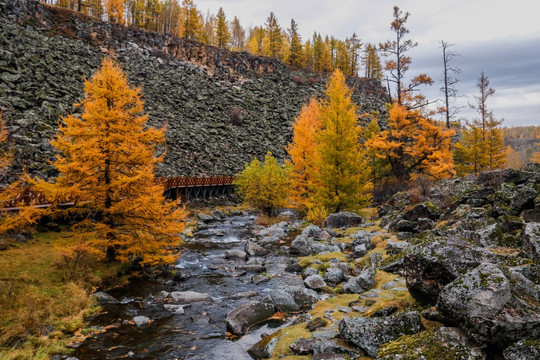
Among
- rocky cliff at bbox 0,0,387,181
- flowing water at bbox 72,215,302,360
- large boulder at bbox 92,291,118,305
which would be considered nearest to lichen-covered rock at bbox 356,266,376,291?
flowing water at bbox 72,215,302,360

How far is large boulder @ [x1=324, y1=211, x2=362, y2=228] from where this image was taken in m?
20.9

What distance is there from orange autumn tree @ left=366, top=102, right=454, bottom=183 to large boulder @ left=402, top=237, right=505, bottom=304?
64.1 feet

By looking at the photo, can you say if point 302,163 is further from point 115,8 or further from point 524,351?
point 115,8

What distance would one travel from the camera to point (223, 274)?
45.5ft

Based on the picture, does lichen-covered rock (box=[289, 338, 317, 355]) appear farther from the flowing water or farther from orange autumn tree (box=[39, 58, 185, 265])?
orange autumn tree (box=[39, 58, 185, 265])

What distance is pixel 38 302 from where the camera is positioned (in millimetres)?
9594

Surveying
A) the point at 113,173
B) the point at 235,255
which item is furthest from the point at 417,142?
the point at 113,173

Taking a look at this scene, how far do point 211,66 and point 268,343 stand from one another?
64992 millimetres

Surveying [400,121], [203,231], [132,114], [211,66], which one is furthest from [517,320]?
[211,66]

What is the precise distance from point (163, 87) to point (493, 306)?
55.8 m

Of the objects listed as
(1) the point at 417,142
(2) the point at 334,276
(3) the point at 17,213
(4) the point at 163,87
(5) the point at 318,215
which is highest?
(4) the point at 163,87

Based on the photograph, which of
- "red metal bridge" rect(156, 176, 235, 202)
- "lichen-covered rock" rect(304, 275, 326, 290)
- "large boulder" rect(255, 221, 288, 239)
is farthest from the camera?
"red metal bridge" rect(156, 176, 235, 202)

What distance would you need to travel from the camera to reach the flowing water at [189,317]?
7727 mm

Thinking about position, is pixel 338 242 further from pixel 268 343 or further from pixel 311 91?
pixel 311 91
